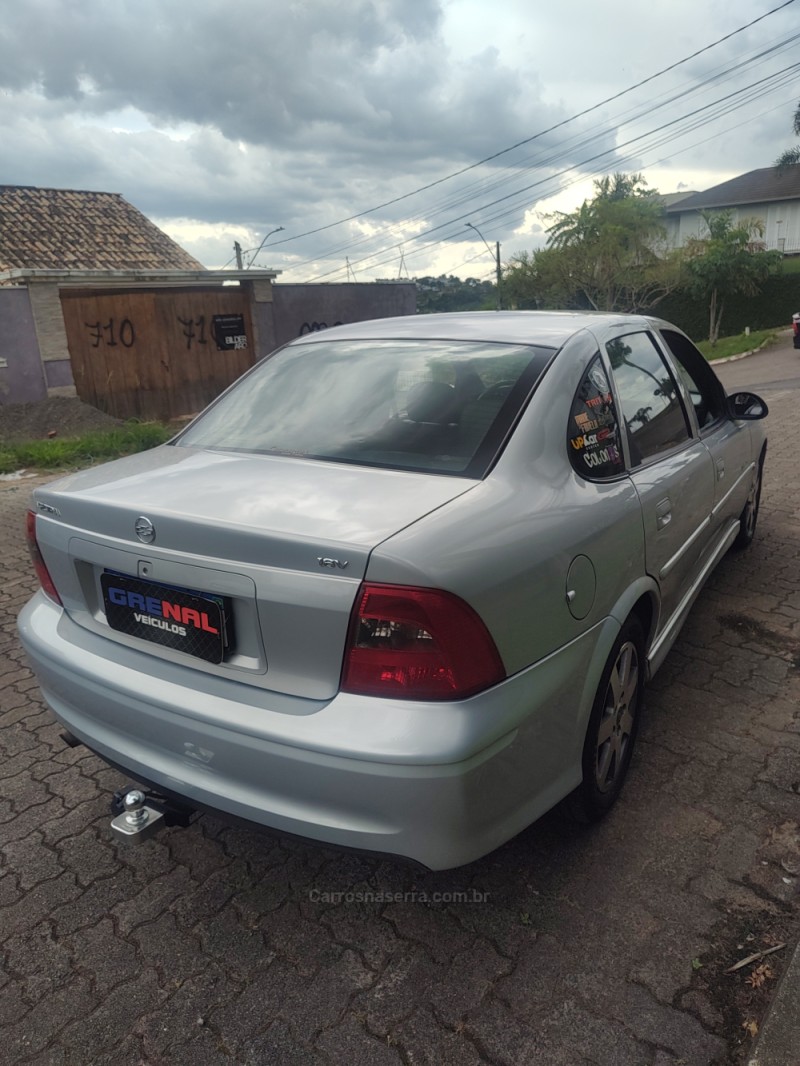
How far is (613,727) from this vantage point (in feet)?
8.28

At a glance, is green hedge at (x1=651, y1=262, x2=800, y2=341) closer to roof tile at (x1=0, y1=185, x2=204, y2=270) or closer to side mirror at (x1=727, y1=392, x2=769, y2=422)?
roof tile at (x1=0, y1=185, x2=204, y2=270)

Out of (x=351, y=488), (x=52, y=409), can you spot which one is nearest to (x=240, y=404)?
(x=351, y=488)

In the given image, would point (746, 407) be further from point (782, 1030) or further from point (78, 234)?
point (78, 234)

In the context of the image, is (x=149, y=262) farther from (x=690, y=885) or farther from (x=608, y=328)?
(x=690, y=885)

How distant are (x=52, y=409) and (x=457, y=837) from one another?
1164 centimetres

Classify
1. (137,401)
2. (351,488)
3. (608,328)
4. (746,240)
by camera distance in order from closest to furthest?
(351,488)
(608,328)
(137,401)
(746,240)

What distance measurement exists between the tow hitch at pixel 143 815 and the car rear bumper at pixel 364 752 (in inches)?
2.8

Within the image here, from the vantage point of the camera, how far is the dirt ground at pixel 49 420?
1130 centimetres

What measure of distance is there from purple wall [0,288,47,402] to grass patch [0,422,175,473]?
1.21m

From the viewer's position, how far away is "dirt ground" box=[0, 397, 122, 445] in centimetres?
1130

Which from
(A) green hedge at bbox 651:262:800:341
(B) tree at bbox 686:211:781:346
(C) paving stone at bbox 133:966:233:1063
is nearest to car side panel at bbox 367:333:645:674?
(C) paving stone at bbox 133:966:233:1063

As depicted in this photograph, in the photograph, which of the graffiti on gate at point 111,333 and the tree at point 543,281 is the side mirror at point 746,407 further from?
the tree at point 543,281

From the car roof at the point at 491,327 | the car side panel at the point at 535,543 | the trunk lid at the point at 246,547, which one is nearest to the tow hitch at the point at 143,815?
the trunk lid at the point at 246,547

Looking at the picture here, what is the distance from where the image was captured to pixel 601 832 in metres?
2.54
